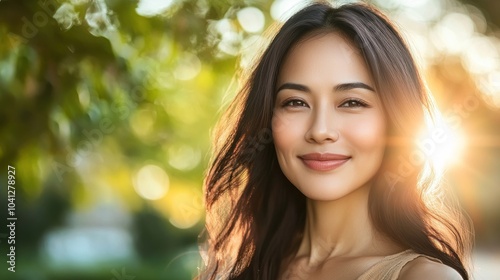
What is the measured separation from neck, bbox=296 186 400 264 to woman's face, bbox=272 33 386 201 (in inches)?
2.5

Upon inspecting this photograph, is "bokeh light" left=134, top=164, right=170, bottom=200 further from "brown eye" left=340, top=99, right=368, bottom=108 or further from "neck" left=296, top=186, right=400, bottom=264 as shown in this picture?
"brown eye" left=340, top=99, right=368, bottom=108

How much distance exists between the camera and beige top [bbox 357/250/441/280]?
195cm

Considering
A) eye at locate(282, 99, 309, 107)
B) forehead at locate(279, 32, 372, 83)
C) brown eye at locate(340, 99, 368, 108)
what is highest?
forehead at locate(279, 32, 372, 83)

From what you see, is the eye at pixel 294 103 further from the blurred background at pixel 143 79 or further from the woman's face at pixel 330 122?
the blurred background at pixel 143 79

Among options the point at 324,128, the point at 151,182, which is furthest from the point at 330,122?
the point at 151,182

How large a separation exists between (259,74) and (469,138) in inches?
187

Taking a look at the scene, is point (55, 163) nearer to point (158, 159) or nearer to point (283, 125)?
point (283, 125)

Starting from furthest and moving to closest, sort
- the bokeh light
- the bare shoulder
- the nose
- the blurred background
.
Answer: the bokeh light < the blurred background < the nose < the bare shoulder

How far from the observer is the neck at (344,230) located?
2115 mm

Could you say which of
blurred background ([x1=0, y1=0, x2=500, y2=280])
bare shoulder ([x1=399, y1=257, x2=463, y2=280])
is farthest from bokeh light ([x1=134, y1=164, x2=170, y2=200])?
bare shoulder ([x1=399, y1=257, x2=463, y2=280])

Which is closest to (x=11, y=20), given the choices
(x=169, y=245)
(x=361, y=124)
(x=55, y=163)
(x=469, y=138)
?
(x=55, y=163)

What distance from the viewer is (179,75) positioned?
4.47 m

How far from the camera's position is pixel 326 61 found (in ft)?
6.79

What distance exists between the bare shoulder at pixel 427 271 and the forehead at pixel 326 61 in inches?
16.9
